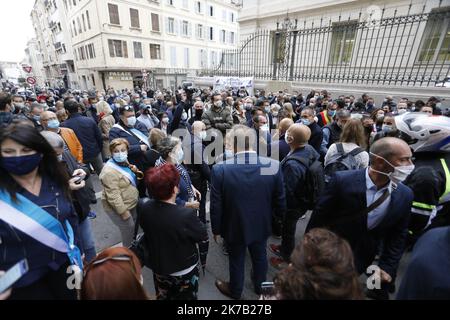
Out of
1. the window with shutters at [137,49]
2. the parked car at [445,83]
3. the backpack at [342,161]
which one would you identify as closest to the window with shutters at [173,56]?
the window with shutters at [137,49]

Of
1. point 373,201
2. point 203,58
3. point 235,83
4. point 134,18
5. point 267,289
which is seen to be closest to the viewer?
point 267,289

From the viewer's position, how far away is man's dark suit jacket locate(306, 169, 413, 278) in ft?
5.91

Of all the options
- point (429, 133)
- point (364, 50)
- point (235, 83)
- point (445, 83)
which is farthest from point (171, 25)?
point (429, 133)

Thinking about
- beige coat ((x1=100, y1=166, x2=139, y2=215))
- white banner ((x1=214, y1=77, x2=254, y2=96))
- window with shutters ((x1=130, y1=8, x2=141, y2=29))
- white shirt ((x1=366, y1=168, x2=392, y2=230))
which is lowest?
beige coat ((x1=100, y1=166, x2=139, y2=215))

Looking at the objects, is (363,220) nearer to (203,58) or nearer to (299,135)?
(299,135)

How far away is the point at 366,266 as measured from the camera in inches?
79.3

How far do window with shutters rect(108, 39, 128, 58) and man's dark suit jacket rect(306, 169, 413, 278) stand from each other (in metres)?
27.8

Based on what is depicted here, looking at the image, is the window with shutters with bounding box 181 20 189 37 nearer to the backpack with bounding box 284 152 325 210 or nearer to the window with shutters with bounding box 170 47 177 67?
the window with shutters with bounding box 170 47 177 67

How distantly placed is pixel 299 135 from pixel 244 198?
1107 millimetres

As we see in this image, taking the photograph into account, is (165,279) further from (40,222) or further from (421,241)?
(421,241)

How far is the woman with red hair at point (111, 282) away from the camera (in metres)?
0.97

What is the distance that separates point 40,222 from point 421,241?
2375 millimetres

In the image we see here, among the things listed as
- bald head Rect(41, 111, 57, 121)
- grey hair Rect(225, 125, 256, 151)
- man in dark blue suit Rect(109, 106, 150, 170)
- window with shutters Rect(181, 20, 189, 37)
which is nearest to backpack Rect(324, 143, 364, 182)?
grey hair Rect(225, 125, 256, 151)

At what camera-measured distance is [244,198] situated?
215 cm
